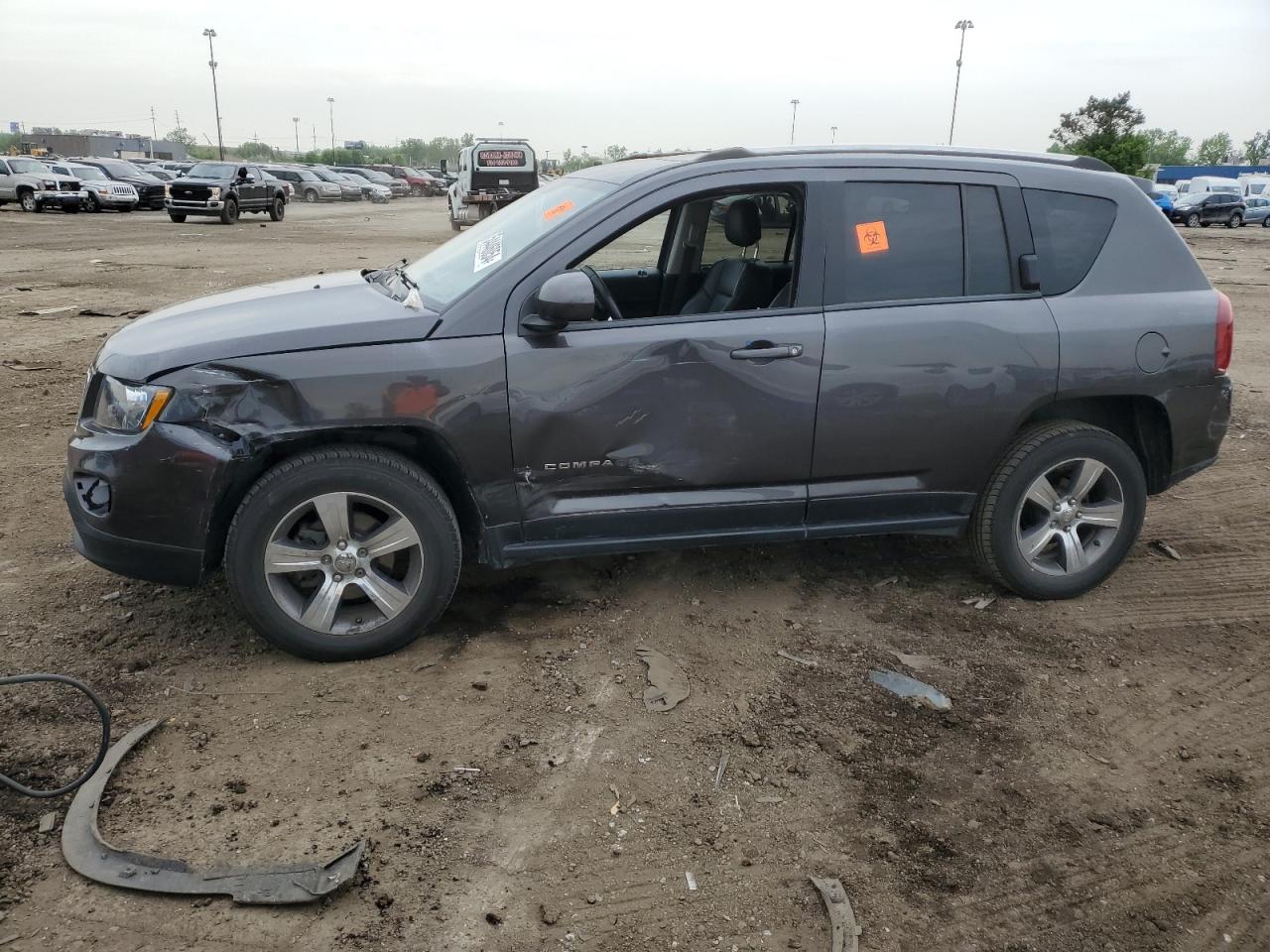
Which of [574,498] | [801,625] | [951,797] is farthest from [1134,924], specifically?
[574,498]

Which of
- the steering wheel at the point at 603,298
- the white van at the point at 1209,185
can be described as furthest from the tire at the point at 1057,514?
the white van at the point at 1209,185

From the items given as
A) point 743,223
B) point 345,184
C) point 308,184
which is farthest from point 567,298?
point 345,184

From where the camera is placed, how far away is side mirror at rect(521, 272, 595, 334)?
3648 millimetres

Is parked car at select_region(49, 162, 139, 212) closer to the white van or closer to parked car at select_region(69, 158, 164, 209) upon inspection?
parked car at select_region(69, 158, 164, 209)

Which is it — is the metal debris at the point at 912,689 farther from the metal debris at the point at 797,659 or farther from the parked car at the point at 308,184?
the parked car at the point at 308,184

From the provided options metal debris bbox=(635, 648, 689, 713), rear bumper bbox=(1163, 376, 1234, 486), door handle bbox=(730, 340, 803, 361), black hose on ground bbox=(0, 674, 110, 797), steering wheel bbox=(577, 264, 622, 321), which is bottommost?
metal debris bbox=(635, 648, 689, 713)

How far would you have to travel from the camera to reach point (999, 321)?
13.5 feet

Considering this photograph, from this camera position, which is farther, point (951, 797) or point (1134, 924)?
point (951, 797)

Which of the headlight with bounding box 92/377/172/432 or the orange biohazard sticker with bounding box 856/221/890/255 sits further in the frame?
the orange biohazard sticker with bounding box 856/221/890/255

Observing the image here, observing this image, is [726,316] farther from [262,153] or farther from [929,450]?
[262,153]

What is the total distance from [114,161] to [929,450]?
40.3m

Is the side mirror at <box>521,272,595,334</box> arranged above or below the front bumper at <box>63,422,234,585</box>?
above

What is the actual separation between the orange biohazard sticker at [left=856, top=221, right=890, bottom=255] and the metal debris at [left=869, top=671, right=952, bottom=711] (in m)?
1.65

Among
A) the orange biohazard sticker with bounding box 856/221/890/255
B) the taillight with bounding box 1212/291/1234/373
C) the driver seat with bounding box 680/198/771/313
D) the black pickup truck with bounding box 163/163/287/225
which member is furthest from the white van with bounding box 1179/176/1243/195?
the orange biohazard sticker with bounding box 856/221/890/255
